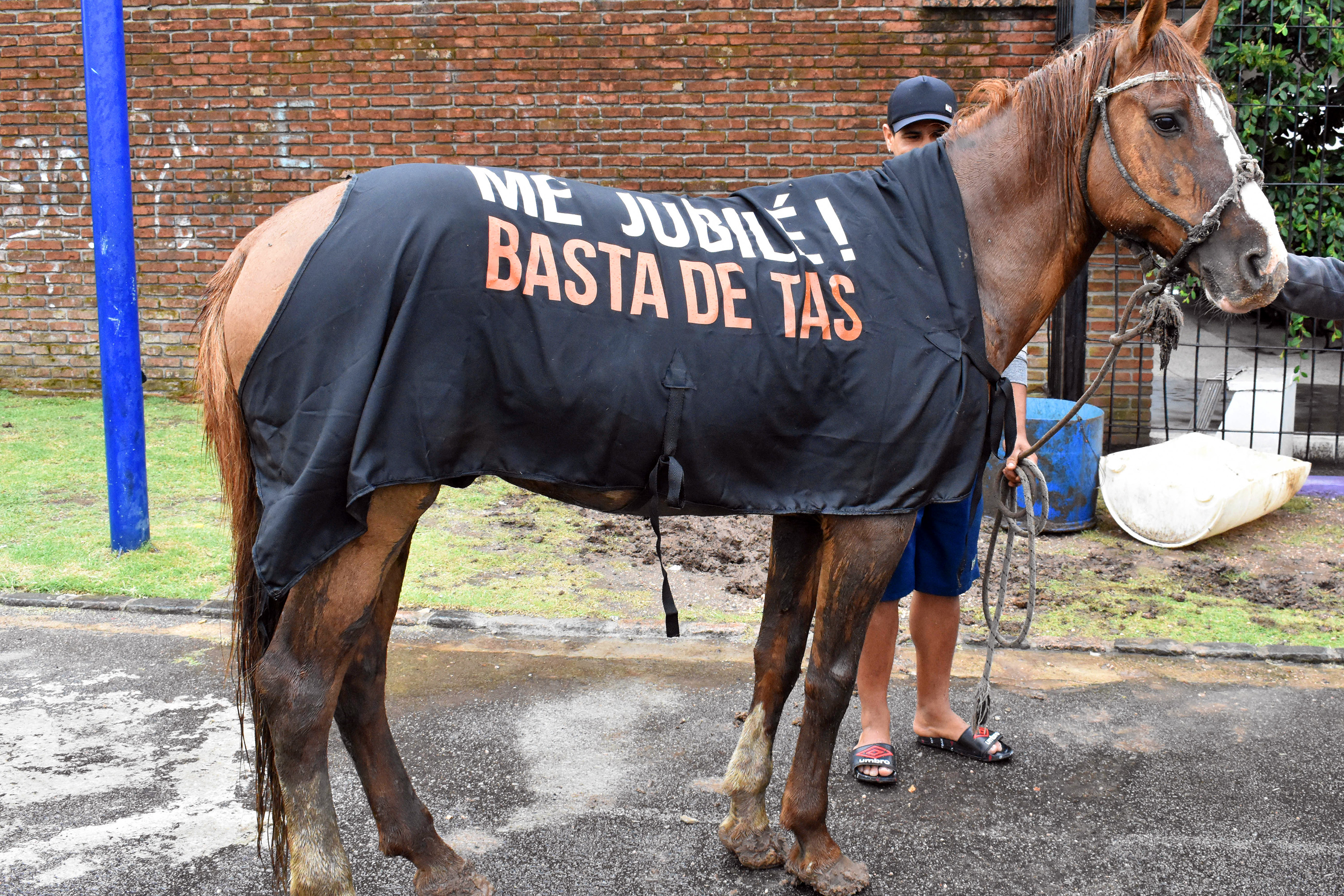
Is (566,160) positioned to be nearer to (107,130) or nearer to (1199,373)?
(107,130)

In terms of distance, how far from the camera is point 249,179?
831 cm

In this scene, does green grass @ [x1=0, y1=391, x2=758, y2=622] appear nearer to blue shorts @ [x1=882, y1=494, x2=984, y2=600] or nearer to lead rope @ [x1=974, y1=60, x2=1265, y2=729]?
blue shorts @ [x1=882, y1=494, x2=984, y2=600]

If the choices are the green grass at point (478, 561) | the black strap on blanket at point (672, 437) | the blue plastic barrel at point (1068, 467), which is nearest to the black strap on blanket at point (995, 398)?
the black strap on blanket at point (672, 437)

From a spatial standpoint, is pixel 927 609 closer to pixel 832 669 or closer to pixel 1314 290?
pixel 832 669

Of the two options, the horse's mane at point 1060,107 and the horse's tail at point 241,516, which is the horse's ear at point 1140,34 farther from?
the horse's tail at point 241,516

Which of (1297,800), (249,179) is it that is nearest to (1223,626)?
(1297,800)

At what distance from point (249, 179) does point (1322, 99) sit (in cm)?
797

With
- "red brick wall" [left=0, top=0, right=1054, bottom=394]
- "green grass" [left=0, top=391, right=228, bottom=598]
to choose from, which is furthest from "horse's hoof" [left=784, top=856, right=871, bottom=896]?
"red brick wall" [left=0, top=0, right=1054, bottom=394]

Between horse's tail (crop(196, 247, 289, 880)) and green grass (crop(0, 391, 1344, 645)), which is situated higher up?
horse's tail (crop(196, 247, 289, 880))

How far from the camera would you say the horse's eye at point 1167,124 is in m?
2.50

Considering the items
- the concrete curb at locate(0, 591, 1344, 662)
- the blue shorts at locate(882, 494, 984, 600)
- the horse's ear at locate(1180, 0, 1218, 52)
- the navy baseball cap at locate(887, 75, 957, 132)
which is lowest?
the concrete curb at locate(0, 591, 1344, 662)

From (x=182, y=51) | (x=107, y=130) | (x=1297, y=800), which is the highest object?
(x=182, y=51)

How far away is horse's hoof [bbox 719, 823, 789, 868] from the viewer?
2.87 metres

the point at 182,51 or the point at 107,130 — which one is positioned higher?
the point at 182,51
